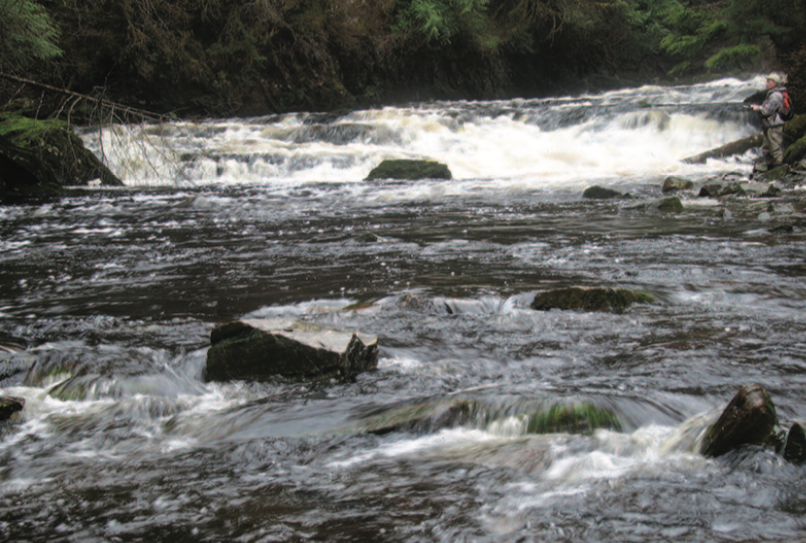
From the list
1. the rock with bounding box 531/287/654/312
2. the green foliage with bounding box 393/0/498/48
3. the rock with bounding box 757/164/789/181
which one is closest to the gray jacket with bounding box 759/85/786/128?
the rock with bounding box 757/164/789/181

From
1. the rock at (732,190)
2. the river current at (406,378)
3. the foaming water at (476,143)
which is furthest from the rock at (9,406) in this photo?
the foaming water at (476,143)

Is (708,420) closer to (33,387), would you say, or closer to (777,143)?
(33,387)

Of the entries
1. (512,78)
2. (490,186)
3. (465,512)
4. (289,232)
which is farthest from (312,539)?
(512,78)

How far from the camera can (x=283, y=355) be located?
441 centimetres

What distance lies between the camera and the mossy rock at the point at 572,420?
136 inches

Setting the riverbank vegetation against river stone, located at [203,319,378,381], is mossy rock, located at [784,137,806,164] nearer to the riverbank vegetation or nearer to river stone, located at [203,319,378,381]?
the riverbank vegetation

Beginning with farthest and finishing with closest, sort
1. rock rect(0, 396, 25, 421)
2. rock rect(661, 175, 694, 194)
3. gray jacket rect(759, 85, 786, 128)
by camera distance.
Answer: gray jacket rect(759, 85, 786, 128) → rock rect(661, 175, 694, 194) → rock rect(0, 396, 25, 421)

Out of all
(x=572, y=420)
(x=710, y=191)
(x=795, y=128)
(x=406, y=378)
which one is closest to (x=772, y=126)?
(x=795, y=128)

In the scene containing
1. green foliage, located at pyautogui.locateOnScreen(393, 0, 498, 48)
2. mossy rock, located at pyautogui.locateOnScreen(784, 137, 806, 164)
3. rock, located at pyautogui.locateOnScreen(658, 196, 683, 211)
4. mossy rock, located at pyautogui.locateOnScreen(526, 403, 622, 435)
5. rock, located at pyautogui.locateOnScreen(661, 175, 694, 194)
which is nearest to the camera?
mossy rock, located at pyautogui.locateOnScreen(526, 403, 622, 435)

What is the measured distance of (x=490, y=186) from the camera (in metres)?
14.9

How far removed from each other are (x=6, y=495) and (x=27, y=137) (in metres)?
14.9

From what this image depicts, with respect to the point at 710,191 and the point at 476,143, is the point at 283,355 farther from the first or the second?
the point at 476,143

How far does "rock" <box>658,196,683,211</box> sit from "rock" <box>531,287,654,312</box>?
5.64 m

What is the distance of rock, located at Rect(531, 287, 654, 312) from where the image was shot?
553 centimetres
